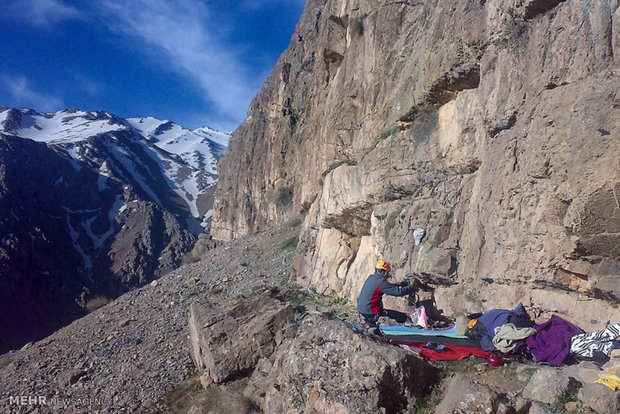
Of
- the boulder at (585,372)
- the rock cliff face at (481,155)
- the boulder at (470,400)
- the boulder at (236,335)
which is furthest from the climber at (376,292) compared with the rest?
the boulder at (470,400)

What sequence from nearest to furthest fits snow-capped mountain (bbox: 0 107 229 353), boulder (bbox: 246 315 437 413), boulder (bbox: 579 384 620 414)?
boulder (bbox: 579 384 620 414) < boulder (bbox: 246 315 437 413) < snow-capped mountain (bbox: 0 107 229 353)

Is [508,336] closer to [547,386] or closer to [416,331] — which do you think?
[547,386]

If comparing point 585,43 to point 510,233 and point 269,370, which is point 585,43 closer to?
point 510,233

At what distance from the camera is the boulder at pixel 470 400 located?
360cm

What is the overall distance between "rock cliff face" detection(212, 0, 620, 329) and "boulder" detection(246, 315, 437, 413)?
2.40 m

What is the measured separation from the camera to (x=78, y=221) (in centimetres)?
6856

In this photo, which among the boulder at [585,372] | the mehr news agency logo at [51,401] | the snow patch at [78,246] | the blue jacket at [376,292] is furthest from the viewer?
the snow patch at [78,246]

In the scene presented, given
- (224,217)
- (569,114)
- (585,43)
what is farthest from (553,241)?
(224,217)

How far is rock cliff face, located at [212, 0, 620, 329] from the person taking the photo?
4805 millimetres

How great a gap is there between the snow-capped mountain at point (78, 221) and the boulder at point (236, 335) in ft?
141

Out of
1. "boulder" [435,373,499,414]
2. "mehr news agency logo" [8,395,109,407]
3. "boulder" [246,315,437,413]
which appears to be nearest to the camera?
"boulder" [435,373,499,414]

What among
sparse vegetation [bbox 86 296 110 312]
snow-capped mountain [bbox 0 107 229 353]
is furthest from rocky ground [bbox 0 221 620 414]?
snow-capped mountain [bbox 0 107 229 353]

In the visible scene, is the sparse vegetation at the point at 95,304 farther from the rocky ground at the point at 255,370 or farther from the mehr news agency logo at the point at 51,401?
the mehr news agency logo at the point at 51,401

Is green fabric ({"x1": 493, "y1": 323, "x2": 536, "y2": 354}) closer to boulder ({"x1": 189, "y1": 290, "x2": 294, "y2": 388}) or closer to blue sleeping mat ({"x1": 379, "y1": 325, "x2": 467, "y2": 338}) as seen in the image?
blue sleeping mat ({"x1": 379, "y1": 325, "x2": 467, "y2": 338})
